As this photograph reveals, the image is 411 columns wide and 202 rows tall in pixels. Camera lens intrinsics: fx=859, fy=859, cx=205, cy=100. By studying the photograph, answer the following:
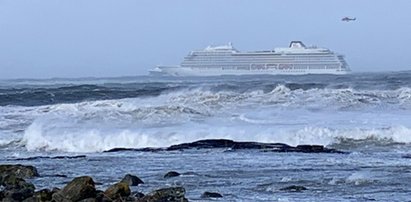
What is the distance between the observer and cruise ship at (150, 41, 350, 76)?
305ft

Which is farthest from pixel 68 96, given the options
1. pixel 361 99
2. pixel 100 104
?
pixel 361 99

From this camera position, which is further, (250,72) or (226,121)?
(250,72)

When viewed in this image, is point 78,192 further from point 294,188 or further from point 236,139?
point 236,139

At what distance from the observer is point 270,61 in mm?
93375

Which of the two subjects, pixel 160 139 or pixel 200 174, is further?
pixel 160 139

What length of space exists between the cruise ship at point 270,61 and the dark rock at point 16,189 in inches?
3115

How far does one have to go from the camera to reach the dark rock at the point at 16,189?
38.9 ft

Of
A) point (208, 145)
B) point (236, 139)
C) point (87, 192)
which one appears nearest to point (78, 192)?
point (87, 192)

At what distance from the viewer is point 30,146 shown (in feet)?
77.7

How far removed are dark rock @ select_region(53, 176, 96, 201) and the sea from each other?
1674 mm

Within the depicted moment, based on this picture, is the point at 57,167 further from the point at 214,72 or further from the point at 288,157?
the point at 214,72

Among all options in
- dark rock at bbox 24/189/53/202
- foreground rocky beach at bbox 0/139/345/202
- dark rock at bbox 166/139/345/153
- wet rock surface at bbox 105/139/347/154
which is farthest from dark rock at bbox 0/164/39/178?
dark rock at bbox 166/139/345/153

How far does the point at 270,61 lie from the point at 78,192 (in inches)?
3262

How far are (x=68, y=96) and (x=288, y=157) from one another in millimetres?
31280
